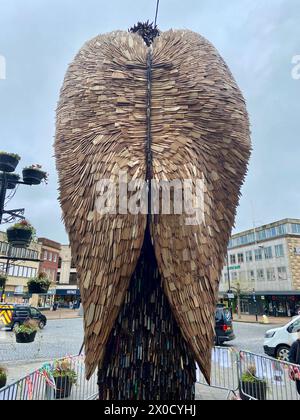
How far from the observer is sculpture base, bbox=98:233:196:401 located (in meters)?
1.87

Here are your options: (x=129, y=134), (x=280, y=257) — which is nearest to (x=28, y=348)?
(x=129, y=134)

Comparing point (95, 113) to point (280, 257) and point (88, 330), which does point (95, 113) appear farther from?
point (280, 257)

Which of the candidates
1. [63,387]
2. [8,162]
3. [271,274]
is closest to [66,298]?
[271,274]

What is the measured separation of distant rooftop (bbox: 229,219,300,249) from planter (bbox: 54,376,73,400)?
25.0m

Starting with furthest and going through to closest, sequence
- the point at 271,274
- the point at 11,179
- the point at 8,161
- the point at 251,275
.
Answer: the point at 251,275 → the point at 271,274 → the point at 11,179 → the point at 8,161

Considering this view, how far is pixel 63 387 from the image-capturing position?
200 inches

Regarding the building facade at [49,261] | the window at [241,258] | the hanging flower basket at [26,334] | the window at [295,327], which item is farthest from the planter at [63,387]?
the window at [241,258]

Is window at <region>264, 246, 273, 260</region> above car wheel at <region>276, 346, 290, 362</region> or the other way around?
above

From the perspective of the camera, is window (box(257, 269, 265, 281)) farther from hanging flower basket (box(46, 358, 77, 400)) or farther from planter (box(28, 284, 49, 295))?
planter (box(28, 284, 49, 295))

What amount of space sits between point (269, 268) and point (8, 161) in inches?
1239

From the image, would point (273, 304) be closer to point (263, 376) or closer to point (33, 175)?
point (263, 376)

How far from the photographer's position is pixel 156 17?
2.42 meters

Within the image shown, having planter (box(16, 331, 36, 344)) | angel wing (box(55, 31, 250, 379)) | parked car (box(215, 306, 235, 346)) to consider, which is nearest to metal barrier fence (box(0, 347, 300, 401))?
planter (box(16, 331, 36, 344))

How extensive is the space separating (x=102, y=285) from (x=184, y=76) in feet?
4.48
